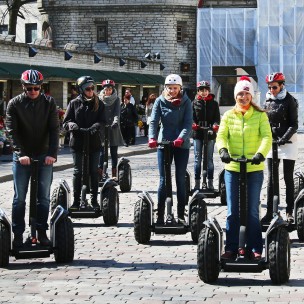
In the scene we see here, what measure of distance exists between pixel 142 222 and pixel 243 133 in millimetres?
2540

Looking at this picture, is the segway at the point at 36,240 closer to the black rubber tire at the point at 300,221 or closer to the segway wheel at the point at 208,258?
the segway wheel at the point at 208,258

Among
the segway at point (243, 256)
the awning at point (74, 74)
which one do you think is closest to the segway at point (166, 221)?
the segway at point (243, 256)

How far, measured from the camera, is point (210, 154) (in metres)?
18.5

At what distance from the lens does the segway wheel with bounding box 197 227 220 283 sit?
32.7 feet

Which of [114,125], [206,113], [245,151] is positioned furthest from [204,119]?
[245,151]

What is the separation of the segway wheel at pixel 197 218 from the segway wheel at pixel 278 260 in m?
2.70

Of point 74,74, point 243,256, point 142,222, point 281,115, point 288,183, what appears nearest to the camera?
point 243,256

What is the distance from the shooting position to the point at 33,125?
11.4 metres

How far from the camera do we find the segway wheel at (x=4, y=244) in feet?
35.7

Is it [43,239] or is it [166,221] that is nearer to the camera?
[43,239]

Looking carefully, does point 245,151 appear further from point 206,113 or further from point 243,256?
point 206,113

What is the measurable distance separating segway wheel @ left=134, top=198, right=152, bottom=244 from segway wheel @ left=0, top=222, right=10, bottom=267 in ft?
6.71

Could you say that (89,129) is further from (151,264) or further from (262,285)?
(262,285)

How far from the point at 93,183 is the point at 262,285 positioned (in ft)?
18.3
